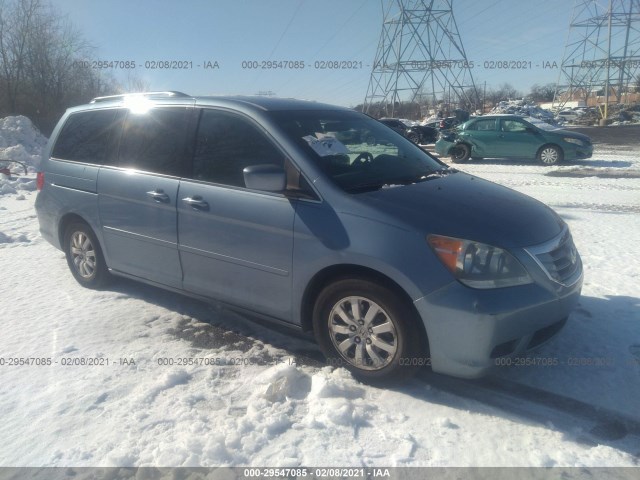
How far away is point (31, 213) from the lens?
9.16 m

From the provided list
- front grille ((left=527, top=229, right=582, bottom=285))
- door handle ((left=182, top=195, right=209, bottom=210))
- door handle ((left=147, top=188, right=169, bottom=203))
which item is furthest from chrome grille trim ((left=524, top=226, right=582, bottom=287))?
door handle ((left=147, top=188, right=169, bottom=203))

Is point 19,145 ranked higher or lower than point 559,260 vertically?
higher

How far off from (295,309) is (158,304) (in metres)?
1.83

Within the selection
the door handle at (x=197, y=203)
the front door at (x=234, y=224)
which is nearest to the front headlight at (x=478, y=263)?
the front door at (x=234, y=224)

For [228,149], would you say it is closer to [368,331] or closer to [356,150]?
[356,150]

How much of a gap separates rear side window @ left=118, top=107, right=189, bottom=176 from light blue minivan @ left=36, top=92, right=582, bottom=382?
0.01m

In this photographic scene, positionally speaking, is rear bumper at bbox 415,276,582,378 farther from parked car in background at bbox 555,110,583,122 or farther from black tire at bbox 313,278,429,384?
parked car in background at bbox 555,110,583,122

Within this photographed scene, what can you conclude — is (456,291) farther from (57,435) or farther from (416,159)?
(57,435)

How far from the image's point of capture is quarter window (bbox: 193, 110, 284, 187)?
365 cm

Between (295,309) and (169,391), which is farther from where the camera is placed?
(295,309)

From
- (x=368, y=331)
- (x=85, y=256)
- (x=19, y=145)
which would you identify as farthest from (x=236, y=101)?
(x=19, y=145)

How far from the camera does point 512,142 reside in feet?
50.5

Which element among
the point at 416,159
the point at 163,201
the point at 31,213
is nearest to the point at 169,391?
the point at 163,201

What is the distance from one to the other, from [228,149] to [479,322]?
7.14ft
